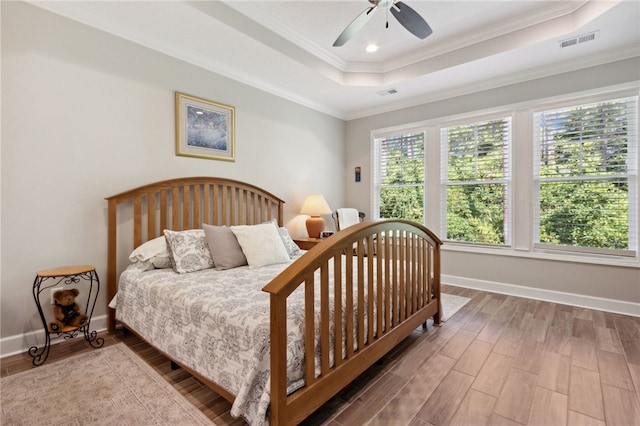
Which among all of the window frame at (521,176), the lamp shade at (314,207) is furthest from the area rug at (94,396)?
the window frame at (521,176)

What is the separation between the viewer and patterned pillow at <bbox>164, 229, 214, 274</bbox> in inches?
92.2

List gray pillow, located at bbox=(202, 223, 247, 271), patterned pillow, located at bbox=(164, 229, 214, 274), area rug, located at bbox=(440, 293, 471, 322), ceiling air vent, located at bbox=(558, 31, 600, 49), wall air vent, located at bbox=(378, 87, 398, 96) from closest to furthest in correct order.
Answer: patterned pillow, located at bbox=(164, 229, 214, 274)
gray pillow, located at bbox=(202, 223, 247, 271)
ceiling air vent, located at bbox=(558, 31, 600, 49)
area rug, located at bbox=(440, 293, 471, 322)
wall air vent, located at bbox=(378, 87, 398, 96)

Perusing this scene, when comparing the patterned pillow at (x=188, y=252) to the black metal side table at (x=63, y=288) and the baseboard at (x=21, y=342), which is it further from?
the baseboard at (x=21, y=342)

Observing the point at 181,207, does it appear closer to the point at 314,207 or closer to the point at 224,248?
the point at 224,248

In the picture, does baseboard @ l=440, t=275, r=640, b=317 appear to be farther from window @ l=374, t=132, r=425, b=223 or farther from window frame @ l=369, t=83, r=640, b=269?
window @ l=374, t=132, r=425, b=223

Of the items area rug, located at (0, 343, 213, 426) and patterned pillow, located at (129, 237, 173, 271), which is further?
patterned pillow, located at (129, 237, 173, 271)

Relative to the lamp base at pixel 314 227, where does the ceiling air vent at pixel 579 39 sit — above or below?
above

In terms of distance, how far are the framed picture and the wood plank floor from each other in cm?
183

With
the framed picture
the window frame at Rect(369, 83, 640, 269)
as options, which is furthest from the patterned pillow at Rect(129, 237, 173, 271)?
the window frame at Rect(369, 83, 640, 269)

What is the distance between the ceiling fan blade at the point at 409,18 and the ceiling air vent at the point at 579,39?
4.99 feet

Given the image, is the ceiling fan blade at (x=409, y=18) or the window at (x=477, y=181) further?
the window at (x=477, y=181)

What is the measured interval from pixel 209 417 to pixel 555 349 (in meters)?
2.42

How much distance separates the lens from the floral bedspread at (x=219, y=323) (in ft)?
4.25

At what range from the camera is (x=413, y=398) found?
1674mm
